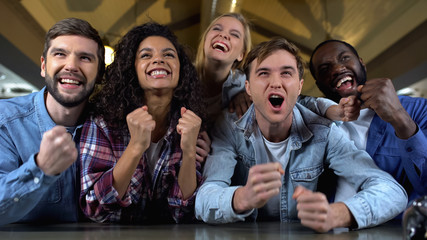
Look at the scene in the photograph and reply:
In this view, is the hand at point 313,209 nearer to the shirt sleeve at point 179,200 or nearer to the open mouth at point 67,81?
the shirt sleeve at point 179,200

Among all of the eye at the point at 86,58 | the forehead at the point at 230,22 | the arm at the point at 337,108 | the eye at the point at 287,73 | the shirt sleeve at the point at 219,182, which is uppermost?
the forehead at the point at 230,22

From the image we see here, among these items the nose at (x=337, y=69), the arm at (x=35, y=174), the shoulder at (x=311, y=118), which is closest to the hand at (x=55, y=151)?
the arm at (x=35, y=174)

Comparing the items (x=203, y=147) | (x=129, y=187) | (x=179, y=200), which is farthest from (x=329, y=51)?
(x=129, y=187)

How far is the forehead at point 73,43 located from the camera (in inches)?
61.6

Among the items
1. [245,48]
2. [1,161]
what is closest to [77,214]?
[1,161]

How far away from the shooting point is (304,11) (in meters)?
5.17

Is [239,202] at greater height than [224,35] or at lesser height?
lesser

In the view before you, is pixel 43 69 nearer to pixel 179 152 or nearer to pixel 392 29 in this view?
pixel 179 152

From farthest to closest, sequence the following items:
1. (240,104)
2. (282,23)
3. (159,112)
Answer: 1. (282,23)
2. (240,104)
3. (159,112)

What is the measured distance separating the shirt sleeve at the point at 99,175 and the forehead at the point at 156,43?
0.38 meters

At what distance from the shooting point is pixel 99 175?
1441mm

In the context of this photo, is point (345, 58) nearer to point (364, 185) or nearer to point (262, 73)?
point (262, 73)

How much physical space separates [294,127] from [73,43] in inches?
36.3

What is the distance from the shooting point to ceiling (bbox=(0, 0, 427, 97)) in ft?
14.7
